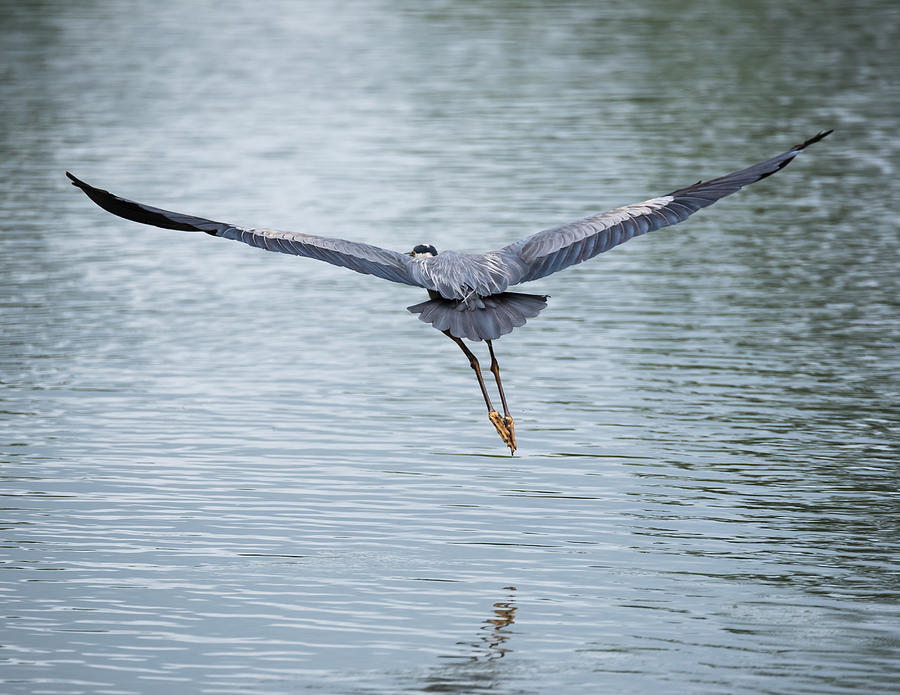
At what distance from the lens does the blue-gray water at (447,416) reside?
410 inches

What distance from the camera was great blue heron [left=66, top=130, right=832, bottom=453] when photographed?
1145 centimetres

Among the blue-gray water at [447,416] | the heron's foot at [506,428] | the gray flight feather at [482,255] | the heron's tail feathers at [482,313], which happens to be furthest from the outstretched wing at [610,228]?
the blue-gray water at [447,416]

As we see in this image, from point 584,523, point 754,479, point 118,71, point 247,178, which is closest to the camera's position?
point 584,523

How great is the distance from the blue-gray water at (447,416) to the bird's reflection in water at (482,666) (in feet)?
0.09

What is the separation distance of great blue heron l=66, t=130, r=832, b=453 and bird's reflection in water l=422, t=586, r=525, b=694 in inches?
76.0

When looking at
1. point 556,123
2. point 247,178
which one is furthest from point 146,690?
point 556,123

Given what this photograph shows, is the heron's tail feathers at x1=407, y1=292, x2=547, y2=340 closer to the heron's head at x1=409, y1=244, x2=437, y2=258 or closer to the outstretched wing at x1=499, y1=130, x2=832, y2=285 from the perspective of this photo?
the outstretched wing at x1=499, y1=130, x2=832, y2=285

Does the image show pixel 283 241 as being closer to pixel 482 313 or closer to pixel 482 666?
pixel 482 313

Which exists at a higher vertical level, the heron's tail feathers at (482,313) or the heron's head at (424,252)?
the heron's head at (424,252)

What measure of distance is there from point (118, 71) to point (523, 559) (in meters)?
34.0

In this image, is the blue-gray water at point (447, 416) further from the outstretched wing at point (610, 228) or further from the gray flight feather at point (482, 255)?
the outstretched wing at point (610, 228)

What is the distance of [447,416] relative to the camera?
15883 millimetres

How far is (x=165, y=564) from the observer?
38.9 feet

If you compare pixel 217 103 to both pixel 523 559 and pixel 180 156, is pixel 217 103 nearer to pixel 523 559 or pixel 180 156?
pixel 180 156
